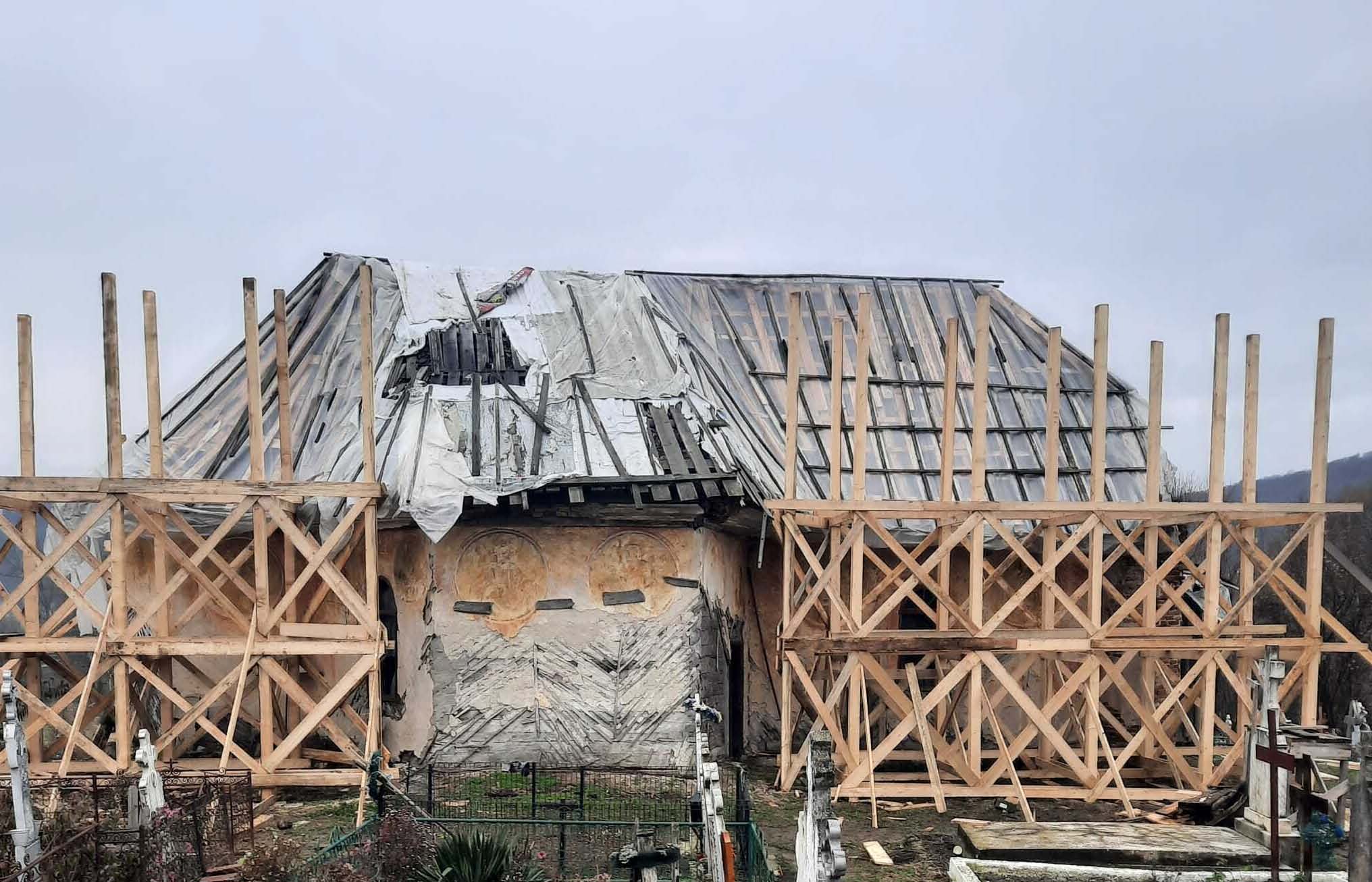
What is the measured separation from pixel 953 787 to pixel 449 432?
9.29m

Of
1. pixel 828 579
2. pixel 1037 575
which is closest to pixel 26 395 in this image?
pixel 828 579

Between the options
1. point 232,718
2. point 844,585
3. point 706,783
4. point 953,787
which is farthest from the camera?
point 844,585

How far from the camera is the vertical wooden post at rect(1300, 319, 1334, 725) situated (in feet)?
51.5

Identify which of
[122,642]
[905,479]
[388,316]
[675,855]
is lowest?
[675,855]

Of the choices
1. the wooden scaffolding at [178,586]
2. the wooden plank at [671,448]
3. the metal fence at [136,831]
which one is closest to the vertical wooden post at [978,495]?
the wooden plank at [671,448]

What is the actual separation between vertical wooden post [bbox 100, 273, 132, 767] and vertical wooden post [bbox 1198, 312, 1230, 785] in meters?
15.2

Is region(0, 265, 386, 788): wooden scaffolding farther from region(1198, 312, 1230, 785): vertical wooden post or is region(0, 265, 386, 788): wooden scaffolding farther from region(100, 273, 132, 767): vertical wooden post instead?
region(1198, 312, 1230, 785): vertical wooden post

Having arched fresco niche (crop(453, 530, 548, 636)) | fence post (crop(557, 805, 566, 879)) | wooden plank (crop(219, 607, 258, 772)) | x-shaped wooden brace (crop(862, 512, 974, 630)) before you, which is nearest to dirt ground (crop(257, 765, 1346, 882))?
wooden plank (crop(219, 607, 258, 772))

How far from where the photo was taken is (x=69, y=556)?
18.1m

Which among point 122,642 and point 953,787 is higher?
point 122,642

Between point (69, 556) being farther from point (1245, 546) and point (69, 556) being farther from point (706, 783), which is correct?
point (1245, 546)

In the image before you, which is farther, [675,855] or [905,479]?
[905,479]

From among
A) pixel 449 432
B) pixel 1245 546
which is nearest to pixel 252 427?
pixel 449 432

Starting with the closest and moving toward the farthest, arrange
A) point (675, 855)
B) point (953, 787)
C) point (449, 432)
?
1. point (675, 855)
2. point (953, 787)
3. point (449, 432)
